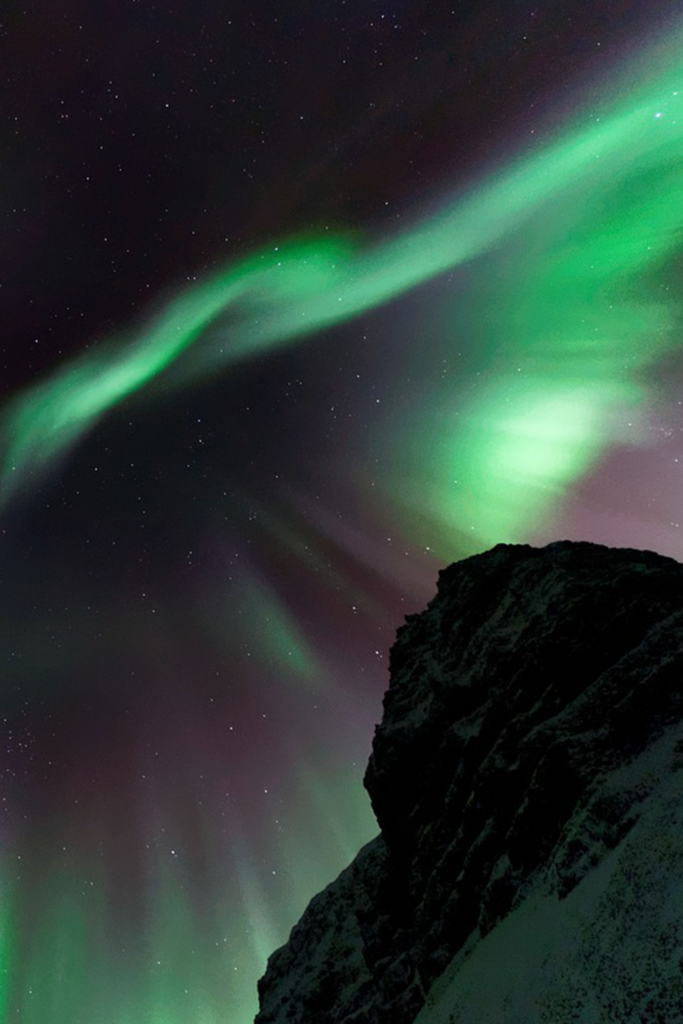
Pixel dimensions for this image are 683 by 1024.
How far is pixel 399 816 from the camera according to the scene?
1528 inches

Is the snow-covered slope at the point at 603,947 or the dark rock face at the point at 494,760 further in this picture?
the dark rock face at the point at 494,760

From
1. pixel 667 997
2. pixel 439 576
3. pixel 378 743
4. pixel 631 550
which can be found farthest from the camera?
pixel 439 576

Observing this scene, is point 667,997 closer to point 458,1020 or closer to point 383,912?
point 458,1020

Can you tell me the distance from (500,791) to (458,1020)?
952 cm

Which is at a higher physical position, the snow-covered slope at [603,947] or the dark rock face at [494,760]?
the dark rock face at [494,760]

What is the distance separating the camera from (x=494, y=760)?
101ft

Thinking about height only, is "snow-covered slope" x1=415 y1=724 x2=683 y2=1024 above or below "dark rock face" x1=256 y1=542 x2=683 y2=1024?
below

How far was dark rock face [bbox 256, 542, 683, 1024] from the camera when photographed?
25.2 metres

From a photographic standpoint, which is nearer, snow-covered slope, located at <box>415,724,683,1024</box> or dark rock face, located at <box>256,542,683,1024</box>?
snow-covered slope, located at <box>415,724,683,1024</box>

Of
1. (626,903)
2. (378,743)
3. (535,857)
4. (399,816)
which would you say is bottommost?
(626,903)

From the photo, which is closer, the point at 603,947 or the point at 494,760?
the point at 603,947

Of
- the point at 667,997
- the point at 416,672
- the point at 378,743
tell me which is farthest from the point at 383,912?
the point at 667,997

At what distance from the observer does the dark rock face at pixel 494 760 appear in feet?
82.5

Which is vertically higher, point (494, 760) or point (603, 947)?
point (494, 760)
